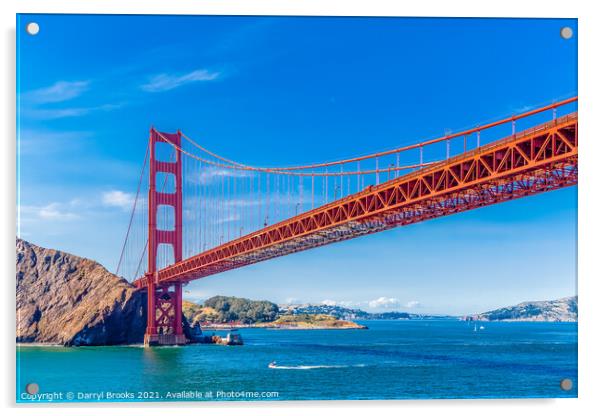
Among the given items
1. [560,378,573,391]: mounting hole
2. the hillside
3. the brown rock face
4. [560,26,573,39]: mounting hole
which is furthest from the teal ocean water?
[560,26,573,39]: mounting hole

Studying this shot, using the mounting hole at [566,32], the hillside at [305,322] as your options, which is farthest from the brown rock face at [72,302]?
the mounting hole at [566,32]

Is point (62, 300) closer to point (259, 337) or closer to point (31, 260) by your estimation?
point (31, 260)

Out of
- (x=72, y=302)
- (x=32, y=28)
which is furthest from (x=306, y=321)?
(x=32, y=28)

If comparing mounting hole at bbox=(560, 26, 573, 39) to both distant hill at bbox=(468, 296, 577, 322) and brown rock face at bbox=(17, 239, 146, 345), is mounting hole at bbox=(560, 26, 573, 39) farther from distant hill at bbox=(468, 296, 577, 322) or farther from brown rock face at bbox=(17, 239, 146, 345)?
brown rock face at bbox=(17, 239, 146, 345)

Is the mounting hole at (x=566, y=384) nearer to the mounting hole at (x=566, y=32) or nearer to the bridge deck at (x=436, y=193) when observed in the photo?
the bridge deck at (x=436, y=193)

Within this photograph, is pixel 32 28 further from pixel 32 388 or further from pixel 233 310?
pixel 233 310
